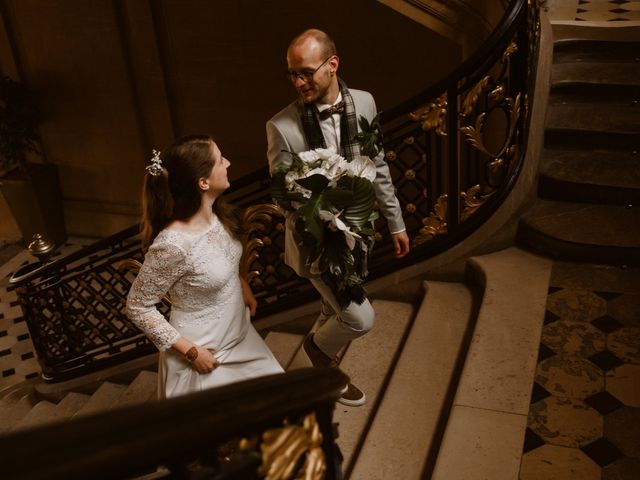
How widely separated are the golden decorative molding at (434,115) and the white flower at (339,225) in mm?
1255

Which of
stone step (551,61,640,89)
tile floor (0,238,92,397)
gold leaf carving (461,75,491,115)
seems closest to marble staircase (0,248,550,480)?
gold leaf carving (461,75,491,115)

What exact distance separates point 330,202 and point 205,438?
1.79m

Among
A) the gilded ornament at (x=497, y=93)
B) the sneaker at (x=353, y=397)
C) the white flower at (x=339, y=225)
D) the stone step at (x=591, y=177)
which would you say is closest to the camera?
the white flower at (x=339, y=225)

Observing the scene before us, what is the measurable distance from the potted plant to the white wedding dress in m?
6.49

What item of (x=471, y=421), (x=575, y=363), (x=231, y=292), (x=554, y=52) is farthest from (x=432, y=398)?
(x=554, y=52)

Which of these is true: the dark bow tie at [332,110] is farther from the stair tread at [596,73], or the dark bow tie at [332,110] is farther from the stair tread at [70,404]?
the stair tread at [70,404]

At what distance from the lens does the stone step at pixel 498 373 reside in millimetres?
2691

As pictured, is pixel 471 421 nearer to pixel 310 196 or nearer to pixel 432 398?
pixel 432 398

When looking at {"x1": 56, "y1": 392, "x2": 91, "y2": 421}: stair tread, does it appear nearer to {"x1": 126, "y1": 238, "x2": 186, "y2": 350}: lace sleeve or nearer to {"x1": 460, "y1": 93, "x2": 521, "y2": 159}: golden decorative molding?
{"x1": 126, "y1": 238, "x2": 186, "y2": 350}: lace sleeve

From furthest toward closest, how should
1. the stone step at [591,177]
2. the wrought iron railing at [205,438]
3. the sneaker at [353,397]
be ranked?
the stone step at [591,177] < the sneaker at [353,397] < the wrought iron railing at [205,438]

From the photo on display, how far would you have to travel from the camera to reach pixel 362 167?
2807 millimetres

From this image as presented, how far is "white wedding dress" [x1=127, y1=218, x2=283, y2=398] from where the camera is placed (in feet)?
8.70

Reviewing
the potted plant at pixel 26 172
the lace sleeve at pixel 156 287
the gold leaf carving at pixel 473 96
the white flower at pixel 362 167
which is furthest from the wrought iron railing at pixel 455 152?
the potted plant at pixel 26 172

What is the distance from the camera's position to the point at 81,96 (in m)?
8.45
